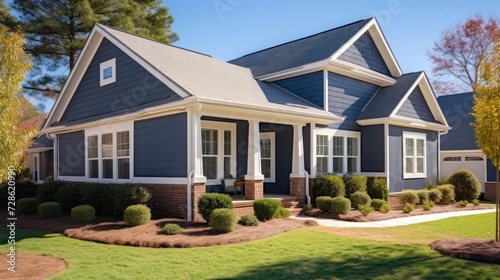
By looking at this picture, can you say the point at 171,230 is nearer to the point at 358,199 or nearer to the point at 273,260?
the point at 273,260

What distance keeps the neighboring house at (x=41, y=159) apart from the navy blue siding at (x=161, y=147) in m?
9.81

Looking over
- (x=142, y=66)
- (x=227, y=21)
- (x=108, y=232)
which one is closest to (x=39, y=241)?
(x=108, y=232)

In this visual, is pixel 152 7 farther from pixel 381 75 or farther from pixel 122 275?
pixel 122 275

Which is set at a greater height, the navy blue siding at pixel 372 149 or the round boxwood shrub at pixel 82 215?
the navy blue siding at pixel 372 149

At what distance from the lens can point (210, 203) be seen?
418 inches

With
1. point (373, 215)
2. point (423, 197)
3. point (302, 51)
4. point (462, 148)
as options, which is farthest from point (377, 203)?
point (462, 148)

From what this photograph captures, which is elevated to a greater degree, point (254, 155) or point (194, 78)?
point (194, 78)

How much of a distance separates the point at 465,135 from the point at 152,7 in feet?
71.9

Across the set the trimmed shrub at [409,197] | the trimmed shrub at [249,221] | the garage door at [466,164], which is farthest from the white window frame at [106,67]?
the garage door at [466,164]

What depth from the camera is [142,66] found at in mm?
13758

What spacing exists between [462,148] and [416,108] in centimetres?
650

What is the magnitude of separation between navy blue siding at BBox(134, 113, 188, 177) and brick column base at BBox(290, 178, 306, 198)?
4295mm

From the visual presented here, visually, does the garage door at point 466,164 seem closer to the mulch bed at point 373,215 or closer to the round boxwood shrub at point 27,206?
the mulch bed at point 373,215

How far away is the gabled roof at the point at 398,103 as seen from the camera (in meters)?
16.4
